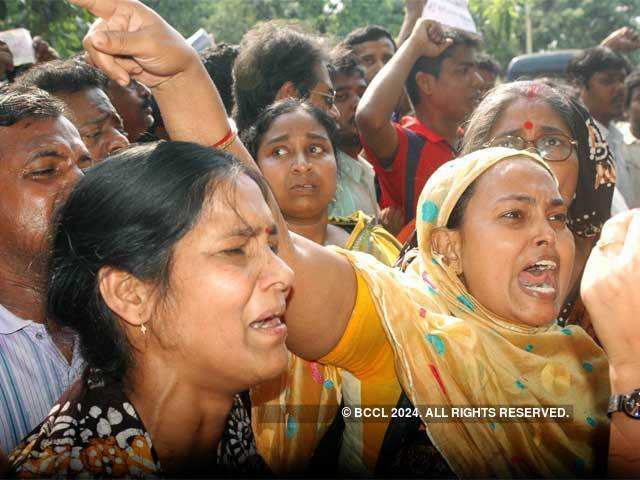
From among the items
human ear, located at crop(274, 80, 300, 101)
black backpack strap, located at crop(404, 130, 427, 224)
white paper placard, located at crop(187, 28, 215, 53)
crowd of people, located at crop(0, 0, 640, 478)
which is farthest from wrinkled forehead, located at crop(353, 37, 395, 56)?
crowd of people, located at crop(0, 0, 640, 478)

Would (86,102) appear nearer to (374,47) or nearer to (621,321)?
(621,321)

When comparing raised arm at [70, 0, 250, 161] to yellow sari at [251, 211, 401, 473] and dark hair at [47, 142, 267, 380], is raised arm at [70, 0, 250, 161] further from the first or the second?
yellow sari at [251, 211, 401, 473]

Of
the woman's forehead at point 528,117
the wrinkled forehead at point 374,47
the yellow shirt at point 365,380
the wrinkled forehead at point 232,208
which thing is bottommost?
the yellow shirt at point 365,380

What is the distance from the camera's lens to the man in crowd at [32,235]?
2246mm

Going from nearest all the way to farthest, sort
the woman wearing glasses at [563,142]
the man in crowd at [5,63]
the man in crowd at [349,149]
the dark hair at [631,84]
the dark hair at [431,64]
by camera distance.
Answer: the woman wearing glasses at [563,142] < the man in crowd at [5,63] < the man in crowd at [349,149] < the dark hair at [431,64] < the dark hair at [631,84]

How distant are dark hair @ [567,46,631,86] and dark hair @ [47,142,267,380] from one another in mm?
5379

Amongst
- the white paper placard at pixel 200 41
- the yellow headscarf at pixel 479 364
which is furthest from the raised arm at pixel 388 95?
the yellow headscarf at pixel 479 364

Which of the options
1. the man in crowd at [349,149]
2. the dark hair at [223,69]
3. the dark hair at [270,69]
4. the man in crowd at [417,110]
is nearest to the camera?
the dark hair at [270,69]

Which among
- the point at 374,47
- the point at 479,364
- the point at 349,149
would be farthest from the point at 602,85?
the point at 479,364

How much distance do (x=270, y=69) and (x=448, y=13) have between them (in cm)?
117

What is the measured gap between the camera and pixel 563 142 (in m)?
3.07

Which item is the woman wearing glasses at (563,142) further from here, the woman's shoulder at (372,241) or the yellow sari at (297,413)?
the yellow sari at (297,413)

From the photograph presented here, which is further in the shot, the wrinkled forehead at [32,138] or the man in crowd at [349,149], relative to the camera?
the man in crowd at [349,149]

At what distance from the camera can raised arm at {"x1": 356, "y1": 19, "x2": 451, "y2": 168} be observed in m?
4.22
